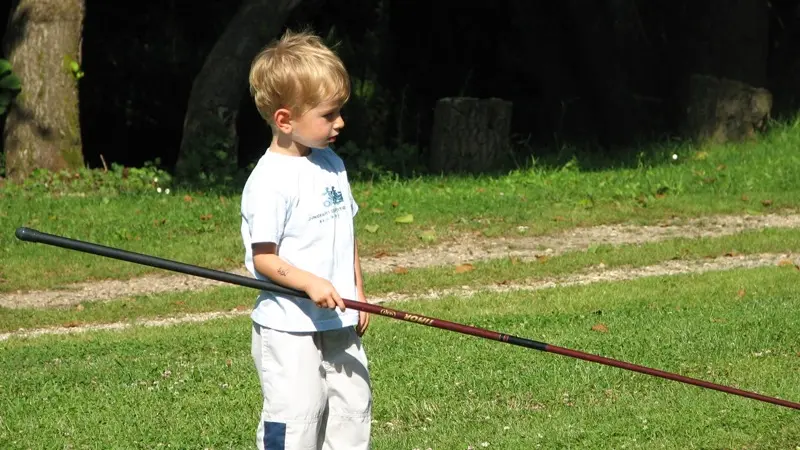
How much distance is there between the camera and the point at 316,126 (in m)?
4.32

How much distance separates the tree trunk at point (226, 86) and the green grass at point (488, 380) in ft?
19.3

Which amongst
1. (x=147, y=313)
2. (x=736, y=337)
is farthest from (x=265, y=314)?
(x=147, y=313)

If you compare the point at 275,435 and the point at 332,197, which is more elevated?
the point at 332,197

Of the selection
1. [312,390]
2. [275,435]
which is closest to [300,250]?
[312,390]

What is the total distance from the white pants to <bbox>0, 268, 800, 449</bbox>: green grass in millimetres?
954

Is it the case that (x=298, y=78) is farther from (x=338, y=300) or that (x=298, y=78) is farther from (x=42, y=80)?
(x=42, y=80)

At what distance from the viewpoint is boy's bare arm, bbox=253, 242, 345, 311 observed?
416 cm

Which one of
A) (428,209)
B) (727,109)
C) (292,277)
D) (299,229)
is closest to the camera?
(292,277)

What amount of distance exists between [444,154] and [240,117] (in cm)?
331

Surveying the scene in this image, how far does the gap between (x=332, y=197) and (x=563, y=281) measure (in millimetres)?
4715

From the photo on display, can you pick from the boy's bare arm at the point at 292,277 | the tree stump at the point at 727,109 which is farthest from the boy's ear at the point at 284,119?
the tree stump at the point at 727,109

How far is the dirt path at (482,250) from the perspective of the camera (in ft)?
30.1

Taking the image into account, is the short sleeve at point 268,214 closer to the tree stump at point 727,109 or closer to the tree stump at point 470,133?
the tree stump at point 470,133

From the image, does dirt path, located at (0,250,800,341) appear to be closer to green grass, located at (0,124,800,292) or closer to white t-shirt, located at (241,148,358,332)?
green grass, located at (0,124,800,292)
